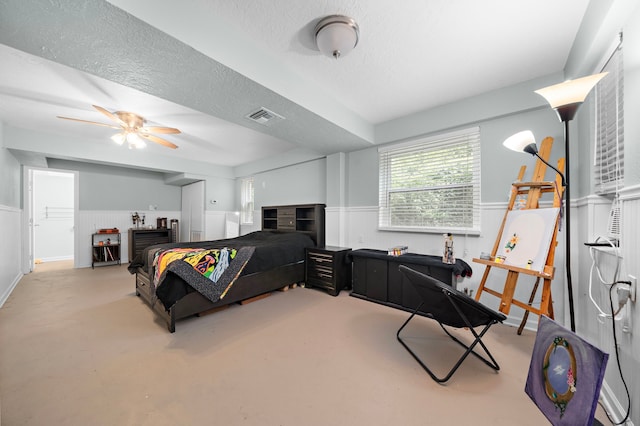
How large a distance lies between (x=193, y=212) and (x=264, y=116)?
4974 mm

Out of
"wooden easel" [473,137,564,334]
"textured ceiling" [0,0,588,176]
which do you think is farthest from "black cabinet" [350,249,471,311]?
"textured ceiling" [0,0,588,176]

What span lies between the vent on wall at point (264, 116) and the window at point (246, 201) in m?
3.55

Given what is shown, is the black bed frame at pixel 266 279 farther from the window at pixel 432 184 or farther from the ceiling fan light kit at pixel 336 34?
the ceiling fan light kit at pixel 336 34

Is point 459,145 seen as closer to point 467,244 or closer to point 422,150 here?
point 422,150

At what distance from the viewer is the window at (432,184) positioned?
2.90m

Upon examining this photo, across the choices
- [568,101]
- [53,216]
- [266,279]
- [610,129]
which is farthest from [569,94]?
[53,216]

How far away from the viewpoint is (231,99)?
2328mm

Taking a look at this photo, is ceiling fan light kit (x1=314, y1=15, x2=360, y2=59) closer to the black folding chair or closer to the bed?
the black folding chair

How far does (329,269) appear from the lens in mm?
3604

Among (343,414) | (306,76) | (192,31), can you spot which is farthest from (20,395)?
(306,76)

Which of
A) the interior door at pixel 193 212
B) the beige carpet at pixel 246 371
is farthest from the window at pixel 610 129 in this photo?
the interior door at pixel 193 212

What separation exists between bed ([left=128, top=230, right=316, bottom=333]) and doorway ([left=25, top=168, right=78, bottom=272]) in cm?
517

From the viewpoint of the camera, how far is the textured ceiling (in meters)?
1.50

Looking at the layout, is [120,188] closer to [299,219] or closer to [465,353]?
[299,219]
